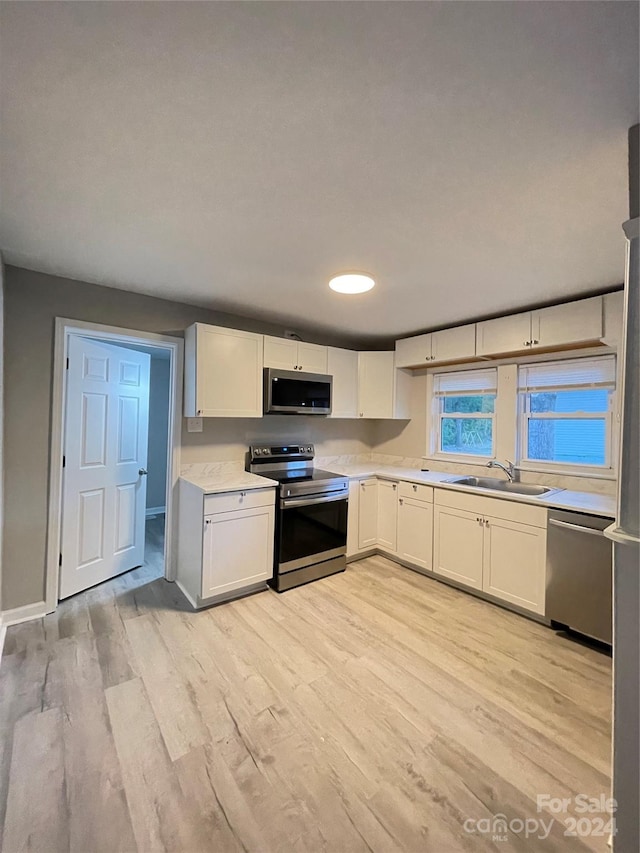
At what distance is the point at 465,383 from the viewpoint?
357 cm

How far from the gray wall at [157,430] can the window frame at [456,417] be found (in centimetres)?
373

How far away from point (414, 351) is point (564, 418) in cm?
Result: 147

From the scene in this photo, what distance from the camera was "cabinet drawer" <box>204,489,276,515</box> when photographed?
2523mm

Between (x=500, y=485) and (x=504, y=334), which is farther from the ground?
(x=504, y=334)

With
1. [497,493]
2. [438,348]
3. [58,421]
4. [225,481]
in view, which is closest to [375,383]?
[438,348]

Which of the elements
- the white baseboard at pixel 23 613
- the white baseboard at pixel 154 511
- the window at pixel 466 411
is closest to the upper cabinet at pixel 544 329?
the window at pixel 466 411

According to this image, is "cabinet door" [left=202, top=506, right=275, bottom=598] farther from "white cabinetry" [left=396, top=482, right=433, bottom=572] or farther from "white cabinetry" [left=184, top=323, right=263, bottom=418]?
"white cabinetry" [left=396, top=482, right=433, bottom=572]

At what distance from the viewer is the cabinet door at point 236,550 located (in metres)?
2.54

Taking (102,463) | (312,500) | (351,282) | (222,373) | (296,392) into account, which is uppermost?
(351,282)

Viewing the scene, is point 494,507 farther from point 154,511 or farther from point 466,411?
point 154,511

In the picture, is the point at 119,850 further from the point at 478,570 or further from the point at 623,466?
the point at 478,570

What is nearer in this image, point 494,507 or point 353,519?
point 494,507

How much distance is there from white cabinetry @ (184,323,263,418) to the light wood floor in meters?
1.56

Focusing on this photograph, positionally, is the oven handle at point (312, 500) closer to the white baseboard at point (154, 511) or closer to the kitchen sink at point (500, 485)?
the kitchen sink at point (500, 485)
